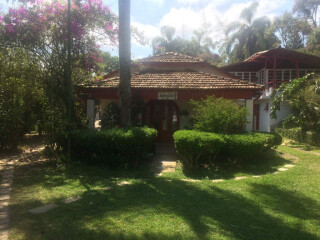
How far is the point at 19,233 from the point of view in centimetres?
348

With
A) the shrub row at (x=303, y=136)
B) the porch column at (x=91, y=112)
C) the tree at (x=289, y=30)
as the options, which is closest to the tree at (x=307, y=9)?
the tree at (x=289, y=30)

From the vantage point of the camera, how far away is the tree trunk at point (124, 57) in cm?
805

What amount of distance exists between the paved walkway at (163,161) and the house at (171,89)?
52.1 inches

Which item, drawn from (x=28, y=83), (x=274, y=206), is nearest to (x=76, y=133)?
(x=28, y=83)

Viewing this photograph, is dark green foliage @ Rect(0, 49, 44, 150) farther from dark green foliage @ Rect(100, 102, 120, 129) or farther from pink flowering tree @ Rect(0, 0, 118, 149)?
dark green foliage @ Rect(100, 102, 120, 129)

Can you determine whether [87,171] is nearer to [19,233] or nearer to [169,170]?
[169,170]

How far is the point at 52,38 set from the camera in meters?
8.32

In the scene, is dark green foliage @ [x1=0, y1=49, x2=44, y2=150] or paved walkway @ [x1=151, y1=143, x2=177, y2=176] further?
dark green foliage @ [x1=0, y1=49, x2=44, y2=150]

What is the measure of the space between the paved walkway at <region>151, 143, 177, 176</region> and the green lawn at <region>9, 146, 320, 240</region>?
562mm

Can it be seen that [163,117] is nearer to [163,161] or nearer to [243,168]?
[163,161]

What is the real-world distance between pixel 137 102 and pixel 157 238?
751cm

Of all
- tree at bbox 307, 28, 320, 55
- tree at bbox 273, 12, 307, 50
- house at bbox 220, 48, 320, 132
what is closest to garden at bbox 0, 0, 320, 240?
house at bbox 220, 48, 320, 132

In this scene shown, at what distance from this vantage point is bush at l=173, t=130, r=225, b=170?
6844 millimetres

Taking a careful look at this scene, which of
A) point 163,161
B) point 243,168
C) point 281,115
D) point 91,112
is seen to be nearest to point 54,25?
point 91,112
